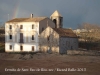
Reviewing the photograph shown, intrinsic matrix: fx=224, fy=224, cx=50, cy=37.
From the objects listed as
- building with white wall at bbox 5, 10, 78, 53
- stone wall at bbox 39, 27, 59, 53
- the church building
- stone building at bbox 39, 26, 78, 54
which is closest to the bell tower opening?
building with white wall at bbox 5, 10, 78, 53

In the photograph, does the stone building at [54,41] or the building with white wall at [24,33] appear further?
the building with white wall at [24,33]

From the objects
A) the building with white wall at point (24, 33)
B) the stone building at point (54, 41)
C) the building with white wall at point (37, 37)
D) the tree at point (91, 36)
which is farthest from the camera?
the tree at point (91, 36)

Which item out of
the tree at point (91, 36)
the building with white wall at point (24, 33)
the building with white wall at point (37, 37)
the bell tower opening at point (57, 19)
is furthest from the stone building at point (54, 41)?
the tree at point (91, 36)

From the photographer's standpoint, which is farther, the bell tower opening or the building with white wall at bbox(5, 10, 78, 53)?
the bell tower opening

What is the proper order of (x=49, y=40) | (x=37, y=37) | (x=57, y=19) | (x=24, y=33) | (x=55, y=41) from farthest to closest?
(x=57, y=19) → (x=24, y=33) → (x=37, y=37) → (x=49, y=40) → (x=55, y=41)

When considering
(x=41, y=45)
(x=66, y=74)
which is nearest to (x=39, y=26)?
(x=41, y=45)

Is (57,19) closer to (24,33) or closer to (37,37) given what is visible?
(37,37)

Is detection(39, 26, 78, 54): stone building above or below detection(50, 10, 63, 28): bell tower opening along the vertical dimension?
below

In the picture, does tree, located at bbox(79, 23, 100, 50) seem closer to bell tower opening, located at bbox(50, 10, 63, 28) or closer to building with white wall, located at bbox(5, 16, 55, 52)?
bell tower opening, located at bbox(50, 10, 63, 28)

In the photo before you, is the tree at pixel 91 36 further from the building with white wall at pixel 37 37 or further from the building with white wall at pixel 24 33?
the building with white wall at pixel 24 33

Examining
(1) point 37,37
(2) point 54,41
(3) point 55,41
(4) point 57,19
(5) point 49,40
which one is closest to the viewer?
(3) point 55,41

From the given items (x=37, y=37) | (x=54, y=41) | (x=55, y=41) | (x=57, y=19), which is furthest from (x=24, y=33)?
(x=57, y=19)

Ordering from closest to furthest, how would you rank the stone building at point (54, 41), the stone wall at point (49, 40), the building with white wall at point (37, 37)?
the stone building at point (54, 41) < the stone wall at point (49, 40) < the building with white wall at point (37, 37)

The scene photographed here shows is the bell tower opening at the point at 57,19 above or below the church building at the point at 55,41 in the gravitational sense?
above
